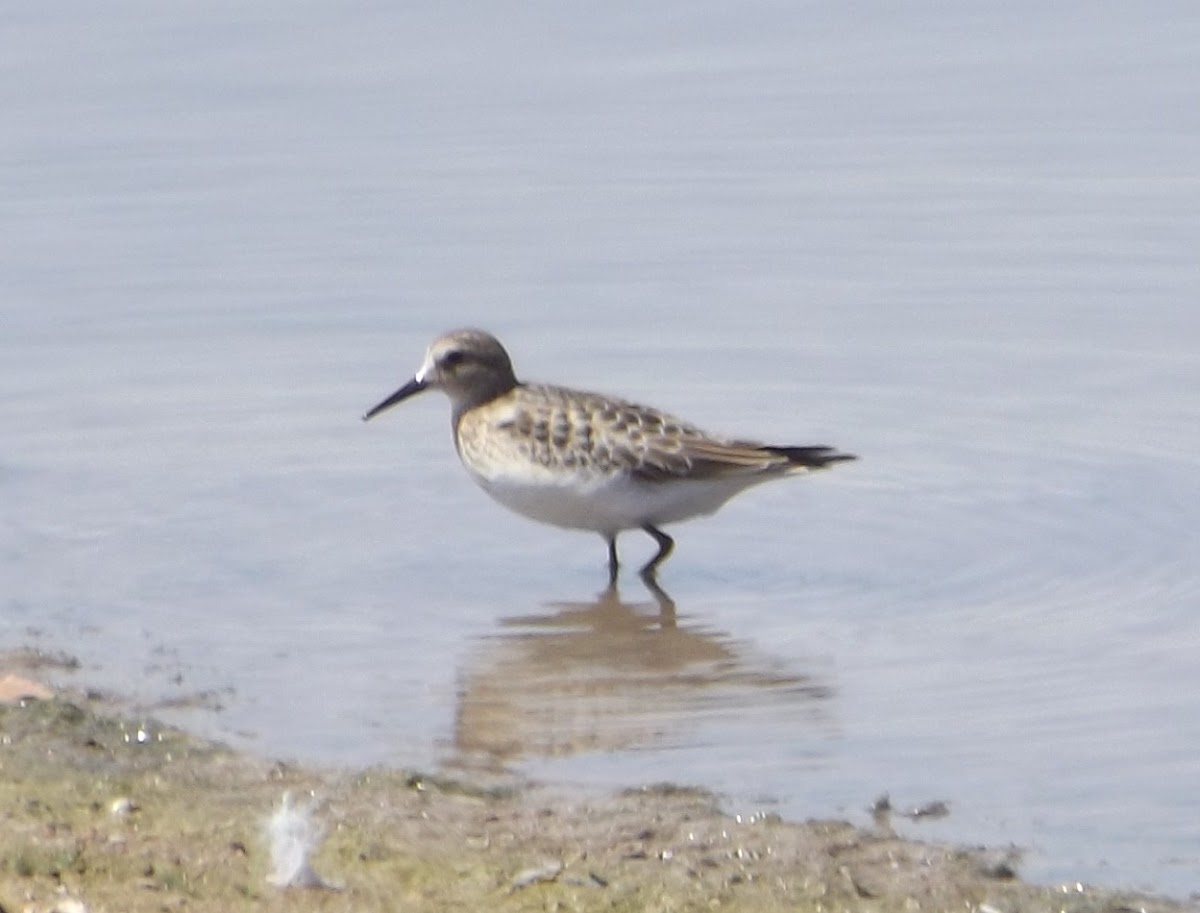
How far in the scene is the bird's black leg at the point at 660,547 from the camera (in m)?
9.39

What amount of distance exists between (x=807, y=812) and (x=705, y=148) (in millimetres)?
7488

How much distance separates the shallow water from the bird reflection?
21mm

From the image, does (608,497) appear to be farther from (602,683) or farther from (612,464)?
(602,683)

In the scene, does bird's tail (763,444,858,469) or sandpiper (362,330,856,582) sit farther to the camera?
sandpiper (362,330,856,582)

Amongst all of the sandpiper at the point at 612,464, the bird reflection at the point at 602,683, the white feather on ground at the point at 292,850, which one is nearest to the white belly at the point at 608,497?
the sandpiper at the point at 612,464

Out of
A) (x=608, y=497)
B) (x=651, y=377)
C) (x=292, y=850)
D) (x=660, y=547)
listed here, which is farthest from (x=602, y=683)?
(x=651, y=377)

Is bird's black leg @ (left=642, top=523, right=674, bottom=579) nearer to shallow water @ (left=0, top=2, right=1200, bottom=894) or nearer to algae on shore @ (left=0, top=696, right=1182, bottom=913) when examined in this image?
shallow water @ (left=0, top=2, right=1200, bottom=894)

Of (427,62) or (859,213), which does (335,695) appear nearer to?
(859,213)

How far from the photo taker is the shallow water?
757cm

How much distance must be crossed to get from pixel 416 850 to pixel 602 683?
1951mm

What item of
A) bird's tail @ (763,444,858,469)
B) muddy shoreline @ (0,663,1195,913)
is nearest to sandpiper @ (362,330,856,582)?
bird's tail @ (763,444,858,469)

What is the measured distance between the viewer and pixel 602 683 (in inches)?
315

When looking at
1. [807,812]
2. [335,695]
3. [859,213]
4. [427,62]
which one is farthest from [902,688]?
[427,62]

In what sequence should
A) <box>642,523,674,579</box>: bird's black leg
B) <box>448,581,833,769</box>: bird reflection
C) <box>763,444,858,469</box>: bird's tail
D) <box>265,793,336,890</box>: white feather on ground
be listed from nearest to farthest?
<box>265,793,336,890</box>: white feather on ground < <box>448,581,833,769</box>: bird reflection < <box>763,444,858,469</box>: bird's tail < <box>642,523,674,579</box>: bird's black leg
